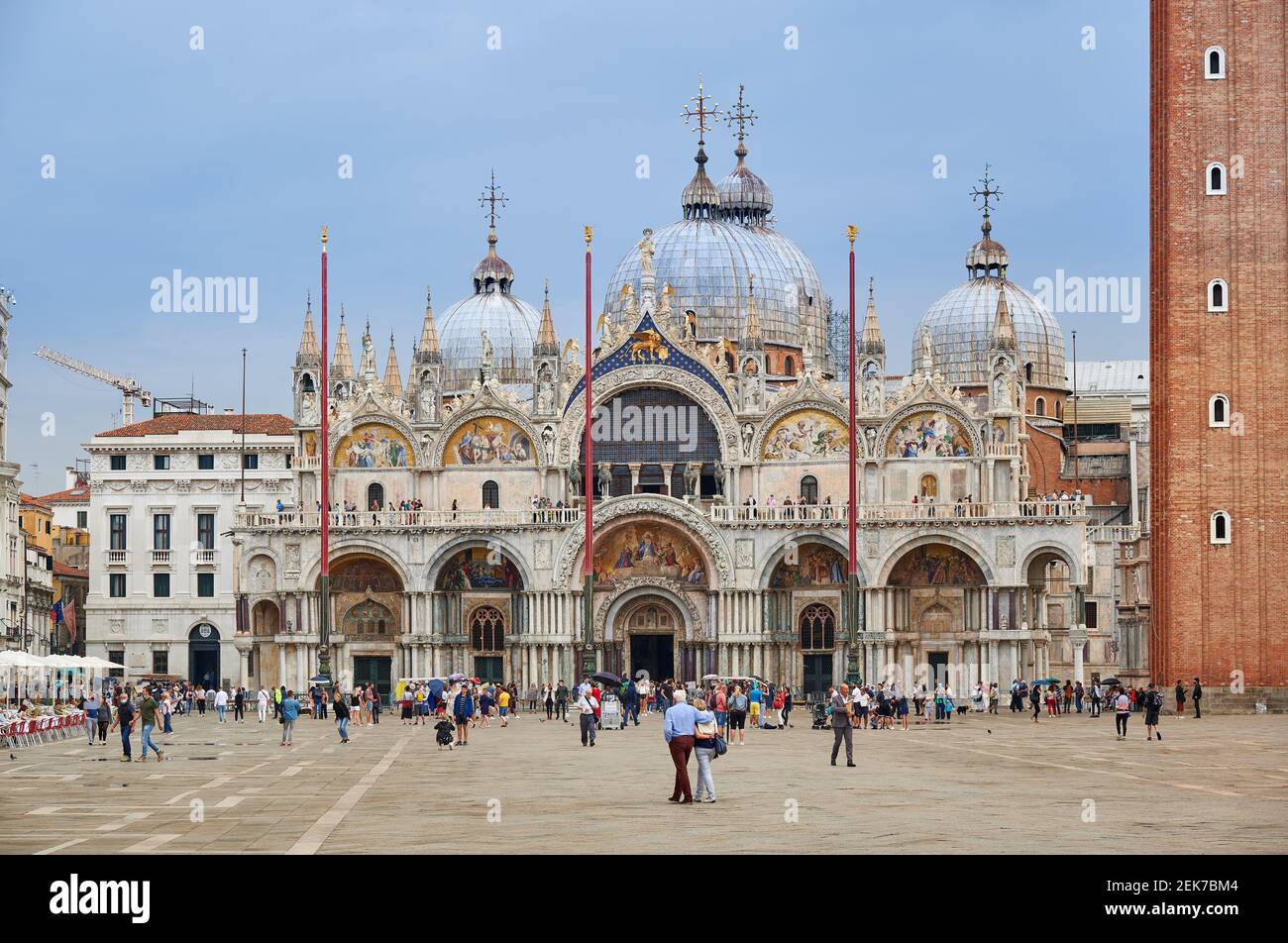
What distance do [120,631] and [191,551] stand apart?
4.82m

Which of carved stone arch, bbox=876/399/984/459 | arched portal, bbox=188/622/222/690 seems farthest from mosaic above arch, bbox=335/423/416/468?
carved stone arch, bbox=876/399/984/459

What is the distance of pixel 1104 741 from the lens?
51.0 meters

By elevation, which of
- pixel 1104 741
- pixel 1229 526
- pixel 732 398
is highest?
pixel 732 398

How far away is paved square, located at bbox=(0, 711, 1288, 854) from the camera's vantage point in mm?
25359

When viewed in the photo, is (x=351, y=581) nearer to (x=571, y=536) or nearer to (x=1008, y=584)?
(x=571, y=536)

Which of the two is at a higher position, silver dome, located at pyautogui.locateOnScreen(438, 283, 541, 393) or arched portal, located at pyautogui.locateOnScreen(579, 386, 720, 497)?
silver dome, located at pyautogui.locateOnScreen(438, 283, 541, 393)

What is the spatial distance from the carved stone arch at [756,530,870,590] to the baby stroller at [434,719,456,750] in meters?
32.3

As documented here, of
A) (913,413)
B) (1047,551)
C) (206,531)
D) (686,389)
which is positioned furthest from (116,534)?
(1047,551)

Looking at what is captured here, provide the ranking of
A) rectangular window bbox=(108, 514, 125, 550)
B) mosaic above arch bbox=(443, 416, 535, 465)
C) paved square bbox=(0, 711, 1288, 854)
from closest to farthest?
1. paved square bbox=(0, 711, 1288, 854)
2. mosaic above arch bbox=(443, 416, 535, 465)
3. rectangular window bbox=(108, 514, 125, 550)

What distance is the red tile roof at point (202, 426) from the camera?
100875 millimetres

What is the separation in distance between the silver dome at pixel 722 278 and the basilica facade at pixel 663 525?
6449mm

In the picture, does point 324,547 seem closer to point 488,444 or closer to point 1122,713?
point 488,444

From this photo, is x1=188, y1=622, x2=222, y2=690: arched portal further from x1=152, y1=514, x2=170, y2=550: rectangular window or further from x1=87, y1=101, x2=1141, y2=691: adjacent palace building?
x1=87, y1=101, x2=1141, y2=691: adjacent palace building
